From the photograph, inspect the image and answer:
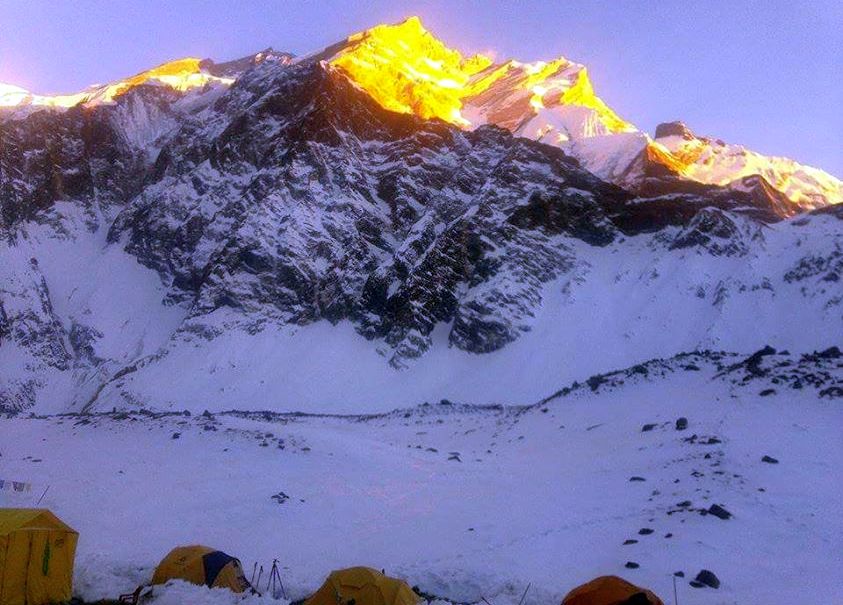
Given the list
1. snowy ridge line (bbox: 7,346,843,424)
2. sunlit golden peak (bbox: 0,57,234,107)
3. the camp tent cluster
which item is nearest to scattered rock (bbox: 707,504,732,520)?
the camp tent cluster

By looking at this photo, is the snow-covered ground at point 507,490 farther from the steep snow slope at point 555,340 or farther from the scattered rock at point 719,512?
the steep snow slope at point 555,340

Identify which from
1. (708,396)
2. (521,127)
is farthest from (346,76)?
(708,396)

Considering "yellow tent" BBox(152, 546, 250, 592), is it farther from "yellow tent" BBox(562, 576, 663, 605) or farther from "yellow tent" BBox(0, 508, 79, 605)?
"yellow tent" BBox(562, 576, 663, 605)

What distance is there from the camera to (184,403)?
196 ft

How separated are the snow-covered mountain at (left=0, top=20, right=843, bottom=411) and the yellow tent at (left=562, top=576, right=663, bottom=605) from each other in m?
46.3

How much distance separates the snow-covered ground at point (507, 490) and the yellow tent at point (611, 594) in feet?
6.07

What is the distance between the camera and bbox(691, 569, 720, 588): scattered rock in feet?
42.5

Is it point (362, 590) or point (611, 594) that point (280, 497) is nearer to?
point (362, 590)

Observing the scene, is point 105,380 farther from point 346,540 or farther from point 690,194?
point 690,194


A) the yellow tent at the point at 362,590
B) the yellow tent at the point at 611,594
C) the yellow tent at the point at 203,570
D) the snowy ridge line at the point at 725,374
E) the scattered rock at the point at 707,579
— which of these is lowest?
the yellow tent at the point at 203,570

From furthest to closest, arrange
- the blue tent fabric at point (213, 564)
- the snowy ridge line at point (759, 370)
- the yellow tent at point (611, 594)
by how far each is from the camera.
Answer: the snowy ridge line at point (759, 370), the blue tent fabric at point (213, 564), the yellow tent at point (611, 594)

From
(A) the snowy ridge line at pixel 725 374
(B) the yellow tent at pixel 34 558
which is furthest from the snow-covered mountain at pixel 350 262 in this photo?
(B) the yellow tent at pixel 34 558

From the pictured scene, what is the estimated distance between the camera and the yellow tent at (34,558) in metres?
13.0

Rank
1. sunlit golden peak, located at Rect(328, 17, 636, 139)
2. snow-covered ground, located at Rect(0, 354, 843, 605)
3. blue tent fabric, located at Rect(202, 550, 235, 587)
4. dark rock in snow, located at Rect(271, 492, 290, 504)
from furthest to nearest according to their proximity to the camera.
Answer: sunlit golden peak, located at Rect(328, 17, 636, 139)
dark rock in snow, located at Rect(271, 492, 290, 504)
snow-covered ground, located at Rect(0, 354, 843, 605)
blue tent fabric, located at Rect(202, 550, 235, 587)
